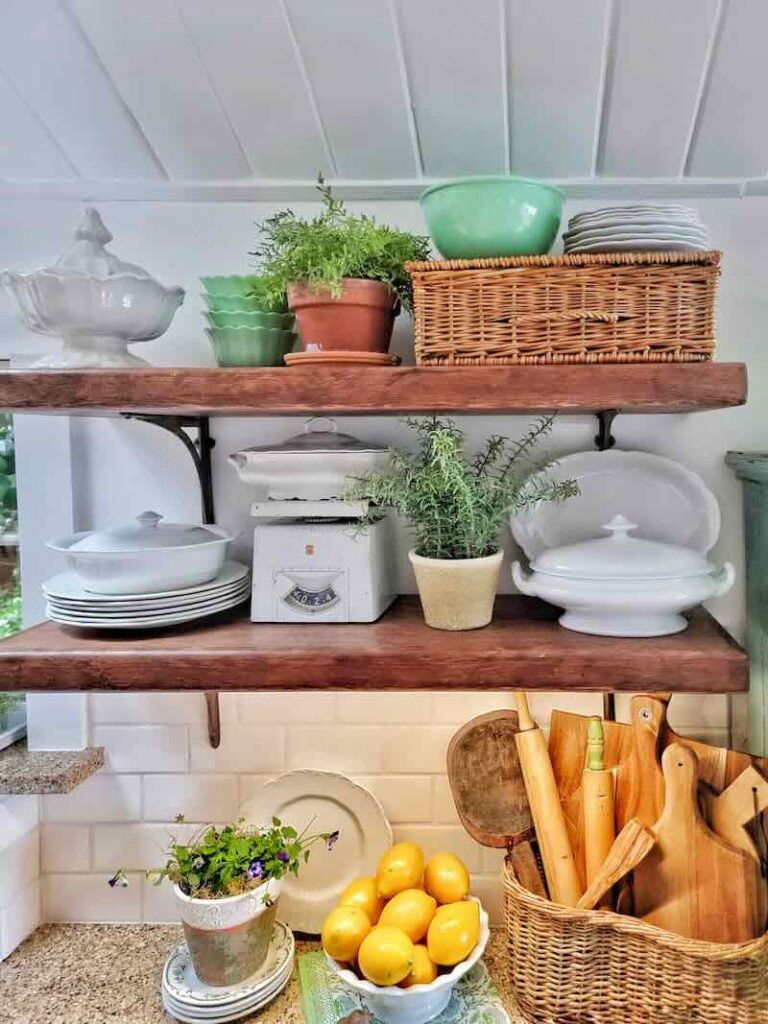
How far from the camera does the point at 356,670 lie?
0.99 metres

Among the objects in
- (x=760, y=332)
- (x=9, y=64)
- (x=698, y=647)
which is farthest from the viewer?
(x=760, y=332)

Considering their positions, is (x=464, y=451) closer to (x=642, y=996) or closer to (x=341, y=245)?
(x=341, y=245)

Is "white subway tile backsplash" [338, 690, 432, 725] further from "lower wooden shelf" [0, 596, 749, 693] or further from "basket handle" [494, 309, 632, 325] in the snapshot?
"basket handle" [494, 309, 632, 325]

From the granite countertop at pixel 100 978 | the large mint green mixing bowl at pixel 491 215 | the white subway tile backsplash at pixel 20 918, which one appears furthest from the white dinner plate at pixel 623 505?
the white subway tile backsplash at pixel 20 918

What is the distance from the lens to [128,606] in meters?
1.05

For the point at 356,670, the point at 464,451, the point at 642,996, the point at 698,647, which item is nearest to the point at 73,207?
the point at 464,451

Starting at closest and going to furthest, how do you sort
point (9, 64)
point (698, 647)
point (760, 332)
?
point (698, 647), point (9, 64), point (760, 332)

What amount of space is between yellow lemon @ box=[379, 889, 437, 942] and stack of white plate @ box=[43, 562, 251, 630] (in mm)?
496

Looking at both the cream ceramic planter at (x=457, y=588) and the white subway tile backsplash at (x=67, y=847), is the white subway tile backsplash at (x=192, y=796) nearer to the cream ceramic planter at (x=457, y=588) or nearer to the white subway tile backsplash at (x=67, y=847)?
the white subway tile backsplash at (x=67, y=847)

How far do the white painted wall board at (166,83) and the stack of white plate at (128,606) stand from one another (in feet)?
2.24

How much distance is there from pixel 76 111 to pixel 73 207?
0.18 m

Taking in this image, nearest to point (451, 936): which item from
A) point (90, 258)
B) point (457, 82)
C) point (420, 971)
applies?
point (420, 971)

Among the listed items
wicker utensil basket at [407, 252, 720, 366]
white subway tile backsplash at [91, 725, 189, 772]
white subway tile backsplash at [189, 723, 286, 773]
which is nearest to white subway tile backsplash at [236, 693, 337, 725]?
white subway tile backsplash at [189, 723, 286, 773]

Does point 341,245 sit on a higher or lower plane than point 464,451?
higher
